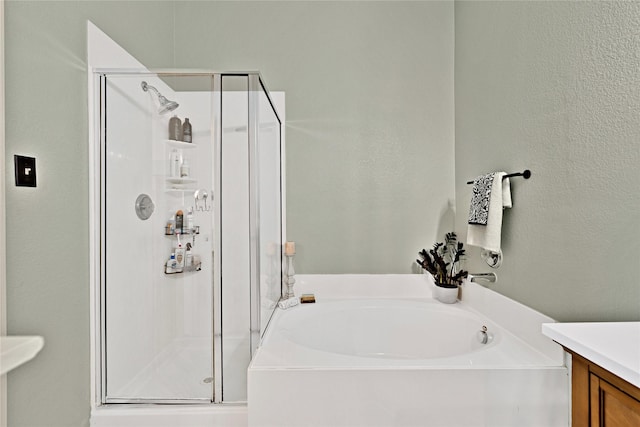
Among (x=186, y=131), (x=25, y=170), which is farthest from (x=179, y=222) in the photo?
(x=25, y=170)

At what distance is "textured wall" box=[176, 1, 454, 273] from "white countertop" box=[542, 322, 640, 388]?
157 cm

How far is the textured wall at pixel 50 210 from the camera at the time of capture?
122cm

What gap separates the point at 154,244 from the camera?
192 centimetres

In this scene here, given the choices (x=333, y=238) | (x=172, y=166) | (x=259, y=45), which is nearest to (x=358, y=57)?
(x=259, y=45)

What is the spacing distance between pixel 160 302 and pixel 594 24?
219 centimetres

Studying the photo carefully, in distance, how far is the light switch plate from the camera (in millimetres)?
1211

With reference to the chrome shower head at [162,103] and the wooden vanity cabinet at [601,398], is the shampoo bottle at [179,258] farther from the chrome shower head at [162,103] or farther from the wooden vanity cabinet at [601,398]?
the wooden vanity cabinet at [601,398]

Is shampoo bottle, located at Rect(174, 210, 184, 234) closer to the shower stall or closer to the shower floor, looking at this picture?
the shower stall

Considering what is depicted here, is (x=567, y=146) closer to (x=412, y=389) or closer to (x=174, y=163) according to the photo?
(x=412, y=389)

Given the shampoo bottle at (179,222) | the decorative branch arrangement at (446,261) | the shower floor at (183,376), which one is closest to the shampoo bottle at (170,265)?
the shampoo bottle at (179,222)

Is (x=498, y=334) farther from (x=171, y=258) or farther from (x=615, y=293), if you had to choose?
(x=171, y=258)

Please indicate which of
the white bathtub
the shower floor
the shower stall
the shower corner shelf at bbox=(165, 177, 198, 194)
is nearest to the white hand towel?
the white bathtub

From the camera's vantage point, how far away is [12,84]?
3.93ft

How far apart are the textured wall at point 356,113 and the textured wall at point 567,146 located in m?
0.45
